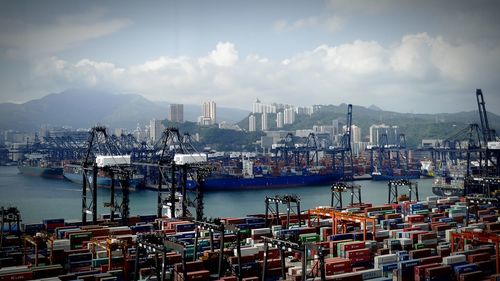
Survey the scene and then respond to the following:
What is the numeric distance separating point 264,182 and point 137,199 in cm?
1616

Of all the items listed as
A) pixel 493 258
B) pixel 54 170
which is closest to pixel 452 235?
pixel 493 258

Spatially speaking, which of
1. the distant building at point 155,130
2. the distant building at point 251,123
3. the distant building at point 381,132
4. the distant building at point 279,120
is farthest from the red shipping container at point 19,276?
the distant building at point 251,123

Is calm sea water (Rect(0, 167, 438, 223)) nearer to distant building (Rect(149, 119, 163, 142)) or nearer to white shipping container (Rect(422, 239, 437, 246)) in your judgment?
white shipping container (Rect(422, 239, 437, 246))

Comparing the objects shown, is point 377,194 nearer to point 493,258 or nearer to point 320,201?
point 320,201

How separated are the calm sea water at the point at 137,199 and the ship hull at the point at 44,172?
827 cm

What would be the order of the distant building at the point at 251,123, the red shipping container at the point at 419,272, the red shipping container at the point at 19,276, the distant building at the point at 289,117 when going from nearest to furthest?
the red shipping container at the point at 19,276, the red shipping container at the point at 419,272, the distant building at the point at 251,123, the distant building at the point at 289,117

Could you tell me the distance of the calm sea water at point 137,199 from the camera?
107 ft

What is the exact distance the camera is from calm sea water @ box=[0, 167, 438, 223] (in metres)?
32.5

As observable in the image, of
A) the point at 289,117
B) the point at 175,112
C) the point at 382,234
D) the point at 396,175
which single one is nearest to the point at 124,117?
the point at 175,112

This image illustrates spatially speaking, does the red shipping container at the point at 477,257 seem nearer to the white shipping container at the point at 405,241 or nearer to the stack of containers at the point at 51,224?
the white shipping container at the point at 405,241

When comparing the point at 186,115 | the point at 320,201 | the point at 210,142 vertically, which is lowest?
the point at 320,201

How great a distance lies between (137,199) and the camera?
4050 cm

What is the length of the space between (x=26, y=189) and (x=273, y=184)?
24.8 meters

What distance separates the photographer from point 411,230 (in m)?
17.7
